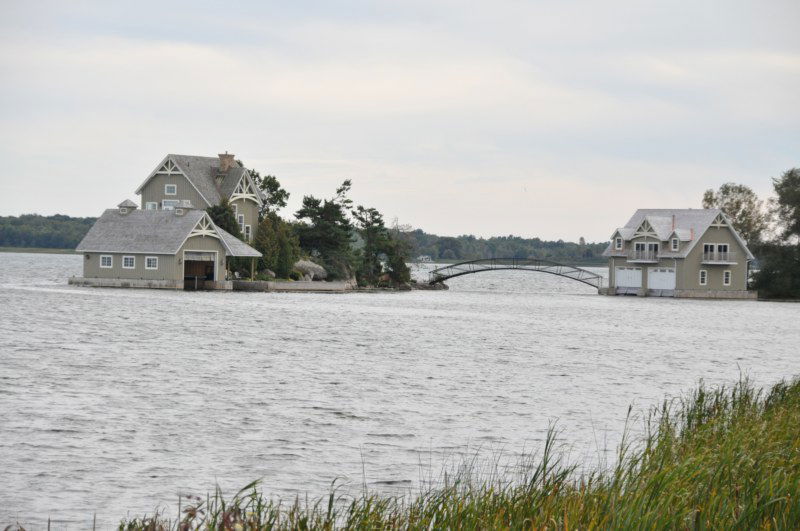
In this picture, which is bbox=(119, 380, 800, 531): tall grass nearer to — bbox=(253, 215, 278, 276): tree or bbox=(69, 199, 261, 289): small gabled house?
bbox=(69, 199, 261, 289): small gabled house

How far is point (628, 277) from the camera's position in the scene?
3974 inches

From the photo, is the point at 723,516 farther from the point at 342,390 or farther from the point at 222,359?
the point at 222,359

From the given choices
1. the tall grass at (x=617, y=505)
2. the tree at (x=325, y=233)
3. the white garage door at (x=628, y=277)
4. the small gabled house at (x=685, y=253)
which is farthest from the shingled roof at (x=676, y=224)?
the tall grass at (x=617, y=505)

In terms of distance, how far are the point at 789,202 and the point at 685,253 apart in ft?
37.9

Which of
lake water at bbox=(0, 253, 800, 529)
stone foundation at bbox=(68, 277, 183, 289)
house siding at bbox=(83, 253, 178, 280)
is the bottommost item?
lake water at bbox=(0, 253, 800, 529)

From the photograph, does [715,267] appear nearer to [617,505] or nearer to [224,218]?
[224,218]

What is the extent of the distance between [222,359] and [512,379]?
352 inches

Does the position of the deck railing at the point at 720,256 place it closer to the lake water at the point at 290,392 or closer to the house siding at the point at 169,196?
the lake water at the point at 290,392

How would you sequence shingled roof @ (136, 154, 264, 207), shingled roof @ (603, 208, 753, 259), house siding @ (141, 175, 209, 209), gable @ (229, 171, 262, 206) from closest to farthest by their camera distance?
1. house siding @ (141, 175, 209, 209)
2. shingled roof @ (136, 154, 264, 207)
3. gable @ (229, 171, 262, 206)
4. shingled roof @ (603, 208, 753, 259)

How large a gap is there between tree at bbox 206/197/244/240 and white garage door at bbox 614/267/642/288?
41.5m

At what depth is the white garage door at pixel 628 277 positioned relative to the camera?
3922 inches

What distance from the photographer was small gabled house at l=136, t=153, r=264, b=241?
82125 millimetres

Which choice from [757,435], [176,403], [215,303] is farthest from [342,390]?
[215,303]

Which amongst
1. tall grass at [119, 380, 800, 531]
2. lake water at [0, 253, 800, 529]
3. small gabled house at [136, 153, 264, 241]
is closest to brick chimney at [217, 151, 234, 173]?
small gabled house at [136, 153, 264, 241]
